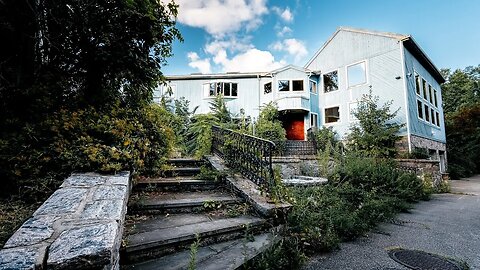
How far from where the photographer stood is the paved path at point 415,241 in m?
2.86

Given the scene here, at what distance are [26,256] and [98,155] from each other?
1.90 metres

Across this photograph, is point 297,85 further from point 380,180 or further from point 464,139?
point 464,139

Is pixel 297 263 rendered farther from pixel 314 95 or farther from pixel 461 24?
pixel 461 24

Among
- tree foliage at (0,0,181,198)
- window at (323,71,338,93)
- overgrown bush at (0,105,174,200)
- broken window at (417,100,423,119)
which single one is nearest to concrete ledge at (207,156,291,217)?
tree foliage at (0,0,181,198)

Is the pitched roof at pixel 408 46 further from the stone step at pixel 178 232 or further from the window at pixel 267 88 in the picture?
the stone step at pixel 178 232

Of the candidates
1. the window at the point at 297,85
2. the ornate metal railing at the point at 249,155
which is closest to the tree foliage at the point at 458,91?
the window at the point at 297,85

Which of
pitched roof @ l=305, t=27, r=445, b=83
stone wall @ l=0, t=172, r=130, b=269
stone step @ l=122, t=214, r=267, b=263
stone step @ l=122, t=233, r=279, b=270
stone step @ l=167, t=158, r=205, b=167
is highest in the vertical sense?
pitched roof @ l=305, t=27, r=445, b=83

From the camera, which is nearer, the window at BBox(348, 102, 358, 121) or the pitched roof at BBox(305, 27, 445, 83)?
the pitched roof at BBox(305, 27, 445, 83)

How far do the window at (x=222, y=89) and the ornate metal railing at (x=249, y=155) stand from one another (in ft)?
39.5

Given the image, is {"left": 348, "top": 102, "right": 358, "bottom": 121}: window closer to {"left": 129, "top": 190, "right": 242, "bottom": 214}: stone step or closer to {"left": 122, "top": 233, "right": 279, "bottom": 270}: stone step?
{"left": 129, "top": 190, "right": 242, "bottom": 214}: stone step

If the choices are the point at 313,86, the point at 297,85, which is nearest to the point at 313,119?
the point at 313,86

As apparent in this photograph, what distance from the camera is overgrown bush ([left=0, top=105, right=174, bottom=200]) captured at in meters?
2.59

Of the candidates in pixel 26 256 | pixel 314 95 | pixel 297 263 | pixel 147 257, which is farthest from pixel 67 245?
pixel 314 95

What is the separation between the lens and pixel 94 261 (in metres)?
1.14
